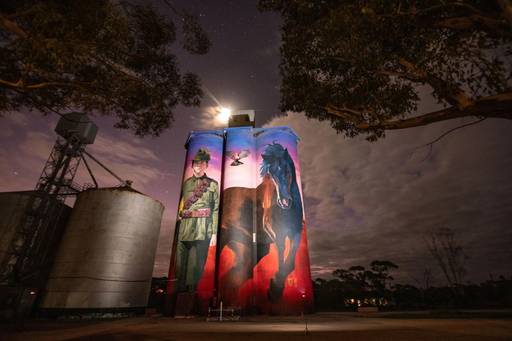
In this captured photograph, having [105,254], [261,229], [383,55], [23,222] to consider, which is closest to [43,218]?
[23,222]

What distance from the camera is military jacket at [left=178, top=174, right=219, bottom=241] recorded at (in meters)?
31.3

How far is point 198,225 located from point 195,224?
1.41 feet

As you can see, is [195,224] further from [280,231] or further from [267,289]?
[267,289]

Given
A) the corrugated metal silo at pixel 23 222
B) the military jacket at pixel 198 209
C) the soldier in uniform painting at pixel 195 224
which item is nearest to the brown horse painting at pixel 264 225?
the military jacket at pixel 198 209

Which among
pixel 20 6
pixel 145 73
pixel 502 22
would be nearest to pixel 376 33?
pixel 502 22

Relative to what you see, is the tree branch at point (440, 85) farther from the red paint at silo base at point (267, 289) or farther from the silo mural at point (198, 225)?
the silo mural at point (198, 225)

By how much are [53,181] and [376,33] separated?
126 feet

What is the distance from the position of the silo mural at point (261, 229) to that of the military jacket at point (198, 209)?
1219mm

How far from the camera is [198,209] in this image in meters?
32.3

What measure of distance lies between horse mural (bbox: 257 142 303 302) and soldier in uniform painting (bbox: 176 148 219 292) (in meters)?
6.38

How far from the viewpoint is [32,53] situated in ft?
25.9

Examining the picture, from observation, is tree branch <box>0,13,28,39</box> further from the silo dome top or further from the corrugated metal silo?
the silo dome top

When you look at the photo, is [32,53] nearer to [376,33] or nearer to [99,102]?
[99,102]

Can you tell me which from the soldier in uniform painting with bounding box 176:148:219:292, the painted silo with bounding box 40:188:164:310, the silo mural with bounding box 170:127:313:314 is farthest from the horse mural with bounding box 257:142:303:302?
the painted silo with bounding box 40:188:164:310
